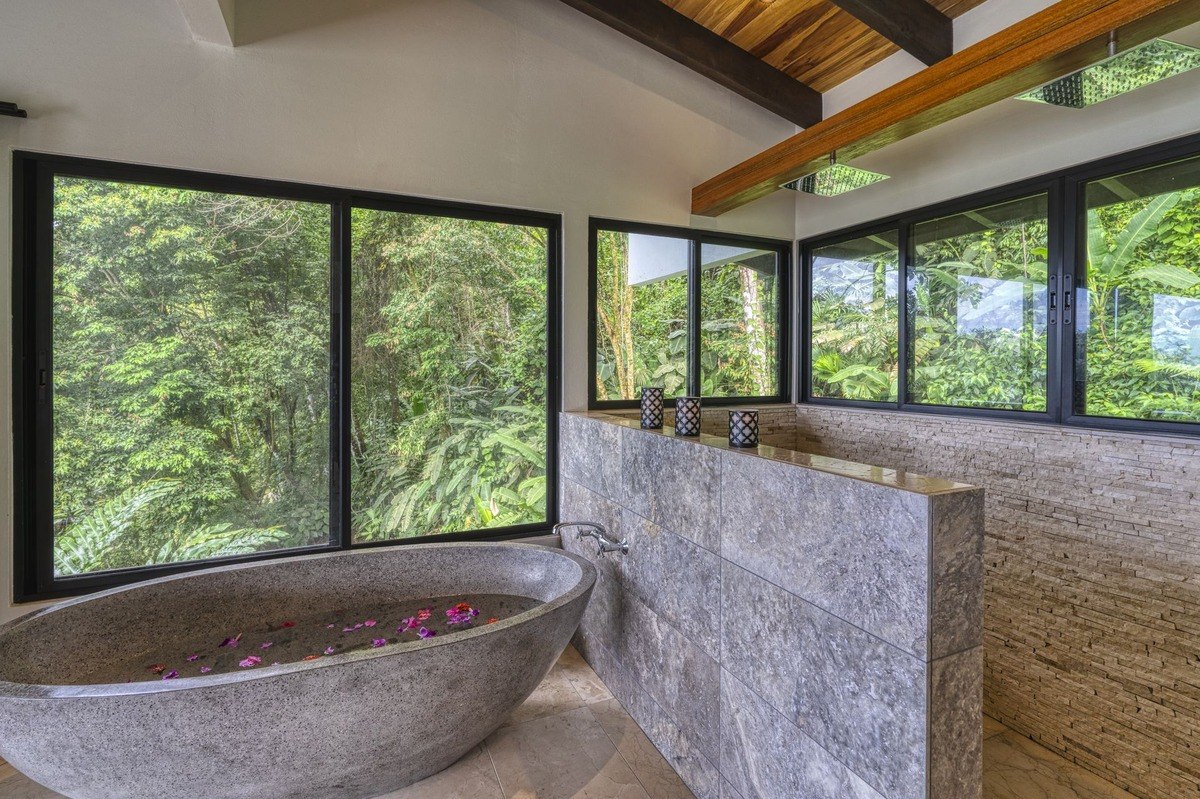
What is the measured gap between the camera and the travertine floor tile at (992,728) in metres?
2.41

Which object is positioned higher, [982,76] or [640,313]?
[982,76]

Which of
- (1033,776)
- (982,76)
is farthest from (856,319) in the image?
(1033,776)

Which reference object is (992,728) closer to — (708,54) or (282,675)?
(282,675)

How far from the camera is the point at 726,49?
10.7ft

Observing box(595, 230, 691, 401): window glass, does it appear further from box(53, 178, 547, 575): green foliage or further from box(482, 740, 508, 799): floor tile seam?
Answer: box(482, 740, 508, 799): floor tile seam

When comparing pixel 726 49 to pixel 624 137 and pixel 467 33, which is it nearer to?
pixel 624 137

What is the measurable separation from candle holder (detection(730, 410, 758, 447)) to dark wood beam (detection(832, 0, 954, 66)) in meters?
1.99

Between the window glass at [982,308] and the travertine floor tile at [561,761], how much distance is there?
7.93 ft

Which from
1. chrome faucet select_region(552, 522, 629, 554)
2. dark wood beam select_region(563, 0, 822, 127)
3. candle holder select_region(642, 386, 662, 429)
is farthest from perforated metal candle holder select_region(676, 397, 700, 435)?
dark wood beam select_region(563, 0, 822, 127)

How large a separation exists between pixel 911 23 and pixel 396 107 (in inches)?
98.2

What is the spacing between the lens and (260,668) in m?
1.67

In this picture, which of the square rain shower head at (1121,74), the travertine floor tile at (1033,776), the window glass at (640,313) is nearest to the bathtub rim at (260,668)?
the window glass at (640,313)

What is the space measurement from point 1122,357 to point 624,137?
260 cm

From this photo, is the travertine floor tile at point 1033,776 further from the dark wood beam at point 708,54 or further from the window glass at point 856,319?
the dark wood beam at point 708,54
